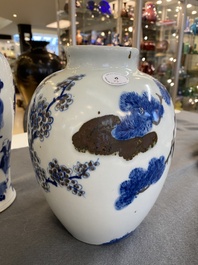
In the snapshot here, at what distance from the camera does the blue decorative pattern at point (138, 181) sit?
344mm

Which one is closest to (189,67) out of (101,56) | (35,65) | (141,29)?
(141,29)

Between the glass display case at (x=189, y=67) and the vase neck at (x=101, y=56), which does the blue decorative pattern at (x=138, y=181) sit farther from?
the glass display case at (x=189, y=67)

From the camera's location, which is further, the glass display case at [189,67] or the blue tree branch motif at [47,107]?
the glass display case at [189,67]

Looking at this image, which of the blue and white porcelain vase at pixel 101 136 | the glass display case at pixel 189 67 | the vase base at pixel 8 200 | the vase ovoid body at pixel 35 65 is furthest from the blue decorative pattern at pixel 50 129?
the glass display case at pixel 189 67

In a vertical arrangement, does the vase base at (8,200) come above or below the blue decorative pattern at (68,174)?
below

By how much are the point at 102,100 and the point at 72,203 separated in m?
0.17

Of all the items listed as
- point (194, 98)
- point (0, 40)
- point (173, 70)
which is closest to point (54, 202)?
point (173, 70)

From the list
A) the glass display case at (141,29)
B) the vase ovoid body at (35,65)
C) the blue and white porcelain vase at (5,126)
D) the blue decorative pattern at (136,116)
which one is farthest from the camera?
the glass display case at (141,29)

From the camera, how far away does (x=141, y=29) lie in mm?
2121

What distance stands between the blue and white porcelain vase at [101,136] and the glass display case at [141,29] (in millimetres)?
1653

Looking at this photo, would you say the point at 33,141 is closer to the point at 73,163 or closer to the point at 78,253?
the point at 73,163

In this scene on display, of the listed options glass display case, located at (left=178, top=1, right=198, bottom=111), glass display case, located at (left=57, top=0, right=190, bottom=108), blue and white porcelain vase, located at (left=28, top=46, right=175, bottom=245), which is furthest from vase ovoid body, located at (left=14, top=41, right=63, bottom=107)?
glass display case, located at (left=178, top=1, right=198, bottom=111)

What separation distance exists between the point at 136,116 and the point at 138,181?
102 mm

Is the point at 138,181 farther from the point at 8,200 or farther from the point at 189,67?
the point at 189,67
